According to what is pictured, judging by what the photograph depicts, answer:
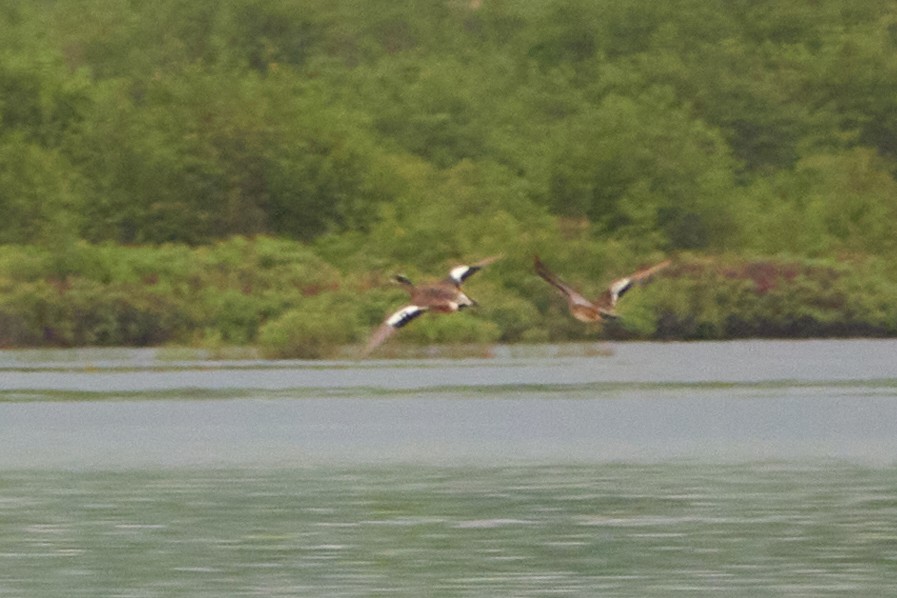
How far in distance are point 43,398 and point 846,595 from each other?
24.1 metres

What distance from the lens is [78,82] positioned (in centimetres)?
8144

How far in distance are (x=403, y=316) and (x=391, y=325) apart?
1.24m

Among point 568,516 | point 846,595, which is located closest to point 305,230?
point 568,516

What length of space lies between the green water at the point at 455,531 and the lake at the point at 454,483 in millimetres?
42

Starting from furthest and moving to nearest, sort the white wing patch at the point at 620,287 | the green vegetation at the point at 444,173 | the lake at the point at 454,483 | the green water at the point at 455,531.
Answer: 1. the green vegetation at the point at 444,173
2. the white wing patch at the point at 620,287
3. the lake at the point at 454,483
4. the green water at the point at 455,531

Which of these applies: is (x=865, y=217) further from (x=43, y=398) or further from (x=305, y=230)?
(x=43, y=398)

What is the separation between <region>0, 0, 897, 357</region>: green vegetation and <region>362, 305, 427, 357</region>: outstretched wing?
73.8 feet

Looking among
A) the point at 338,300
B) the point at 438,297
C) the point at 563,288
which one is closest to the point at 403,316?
the point at 438,297

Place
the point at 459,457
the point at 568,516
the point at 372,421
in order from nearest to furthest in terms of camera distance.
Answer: the point at 568,516
the point at 459,457
the point at 372,421

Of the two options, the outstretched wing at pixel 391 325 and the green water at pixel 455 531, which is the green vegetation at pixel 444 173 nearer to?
the outstretched wing at pixel 391 325

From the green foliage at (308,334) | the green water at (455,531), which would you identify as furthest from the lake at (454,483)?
the green foliage at (308,334)

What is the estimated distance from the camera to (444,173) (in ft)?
241

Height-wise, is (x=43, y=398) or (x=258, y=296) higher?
(x=258, y=296)

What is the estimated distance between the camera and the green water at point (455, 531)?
69.3 feet
